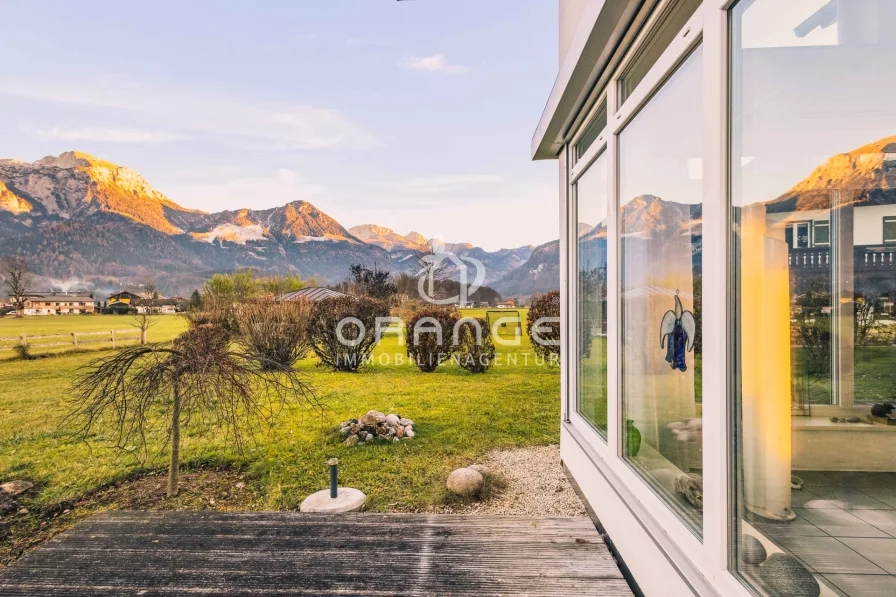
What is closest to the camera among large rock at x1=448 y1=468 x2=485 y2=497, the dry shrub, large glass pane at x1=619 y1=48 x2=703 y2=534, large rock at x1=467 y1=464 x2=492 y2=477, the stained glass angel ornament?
large glass pane at x1=619 y1=48 x2=703 y2=534

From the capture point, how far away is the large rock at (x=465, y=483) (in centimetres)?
413

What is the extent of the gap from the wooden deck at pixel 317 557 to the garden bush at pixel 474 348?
23.4ft

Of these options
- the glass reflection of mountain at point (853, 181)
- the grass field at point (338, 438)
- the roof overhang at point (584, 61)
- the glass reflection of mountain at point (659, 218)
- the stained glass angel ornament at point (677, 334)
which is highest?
the roof overhang at point (584, 61)

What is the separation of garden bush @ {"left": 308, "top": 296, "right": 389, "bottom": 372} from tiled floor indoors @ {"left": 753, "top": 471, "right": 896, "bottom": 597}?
30.4 feet

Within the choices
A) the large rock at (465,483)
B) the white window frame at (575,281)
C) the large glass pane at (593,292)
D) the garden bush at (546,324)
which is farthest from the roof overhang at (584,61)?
the garden bush at (546,324)

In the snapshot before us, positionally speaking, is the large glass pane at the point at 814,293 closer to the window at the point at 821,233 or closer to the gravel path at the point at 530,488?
the window at the point at 821,233

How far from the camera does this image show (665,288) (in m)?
1.97

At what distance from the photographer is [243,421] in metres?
6.95

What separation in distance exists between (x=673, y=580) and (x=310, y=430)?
18.1 feet

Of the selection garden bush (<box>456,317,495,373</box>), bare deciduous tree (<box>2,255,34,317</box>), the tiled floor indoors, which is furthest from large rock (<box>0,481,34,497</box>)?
bare deciduous tree (<box>2,255,34,317</box>)

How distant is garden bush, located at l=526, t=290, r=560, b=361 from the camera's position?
982 centimetres

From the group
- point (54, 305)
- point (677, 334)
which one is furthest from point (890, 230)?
point (54, 305)

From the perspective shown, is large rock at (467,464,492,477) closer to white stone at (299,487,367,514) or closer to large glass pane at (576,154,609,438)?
white stone at (299,487,367,514)

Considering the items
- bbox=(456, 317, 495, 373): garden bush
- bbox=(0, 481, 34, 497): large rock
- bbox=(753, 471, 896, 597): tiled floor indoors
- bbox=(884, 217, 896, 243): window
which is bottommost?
bbox=(0, 481, 34, 497): large rock
